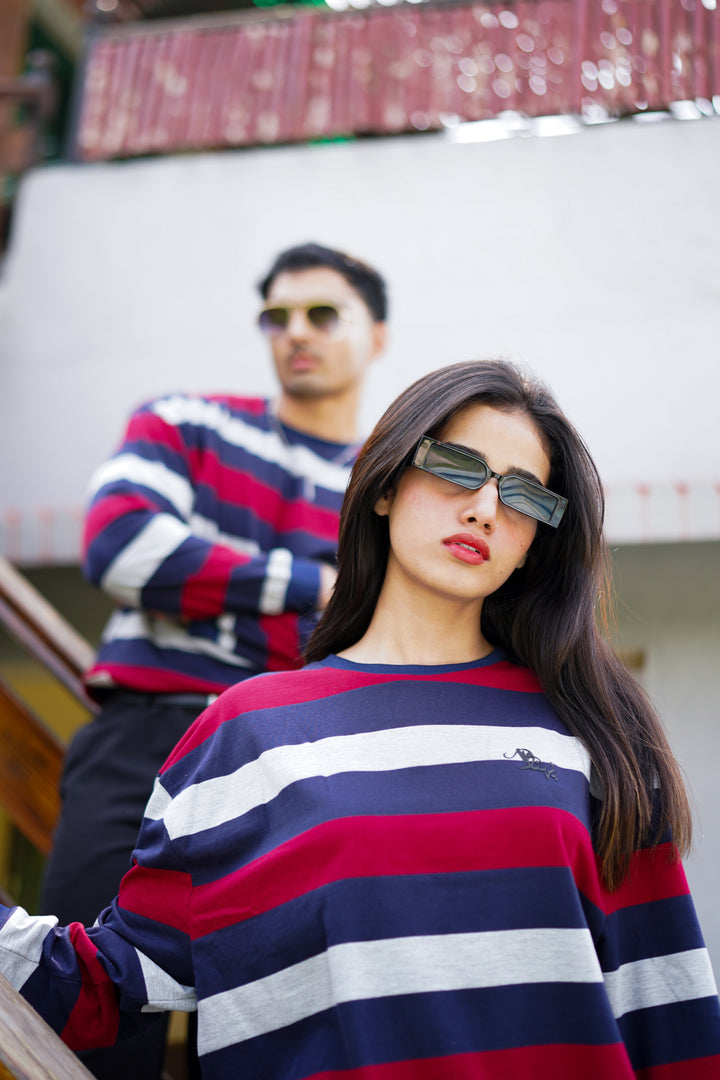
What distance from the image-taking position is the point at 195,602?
7.72ft

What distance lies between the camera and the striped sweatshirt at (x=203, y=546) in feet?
7.77

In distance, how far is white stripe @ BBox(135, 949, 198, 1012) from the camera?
166 cm

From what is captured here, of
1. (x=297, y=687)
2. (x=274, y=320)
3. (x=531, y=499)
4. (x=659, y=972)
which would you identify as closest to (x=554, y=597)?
(x=531, y=499)

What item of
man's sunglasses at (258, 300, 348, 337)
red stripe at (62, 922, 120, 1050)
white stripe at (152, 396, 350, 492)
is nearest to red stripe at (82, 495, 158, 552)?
white stripe at (152, 396, 350, 492)

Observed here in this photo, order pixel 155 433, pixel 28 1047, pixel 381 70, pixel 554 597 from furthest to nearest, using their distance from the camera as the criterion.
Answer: pixel 381 70 → pixel 155 433 → pixel 554 597 → pixel 28 1047

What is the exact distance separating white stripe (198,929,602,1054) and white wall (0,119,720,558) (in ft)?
7.13

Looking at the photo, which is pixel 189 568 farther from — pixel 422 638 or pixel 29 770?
pixel 29 770

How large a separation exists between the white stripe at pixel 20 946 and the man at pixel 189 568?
0.54 metres

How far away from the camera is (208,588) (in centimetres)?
236

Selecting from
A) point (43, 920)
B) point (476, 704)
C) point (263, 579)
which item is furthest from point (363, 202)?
point (43, 920)

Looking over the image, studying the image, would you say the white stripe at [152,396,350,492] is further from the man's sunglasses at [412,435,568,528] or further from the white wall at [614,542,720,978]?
the white wall at [614,542,720,978]

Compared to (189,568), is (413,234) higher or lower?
higher

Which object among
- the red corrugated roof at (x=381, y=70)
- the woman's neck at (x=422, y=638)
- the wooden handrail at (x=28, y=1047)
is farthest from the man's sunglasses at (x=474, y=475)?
A: the red corrugated roof at (x=381, y=70)

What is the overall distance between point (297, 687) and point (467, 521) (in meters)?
0.37
